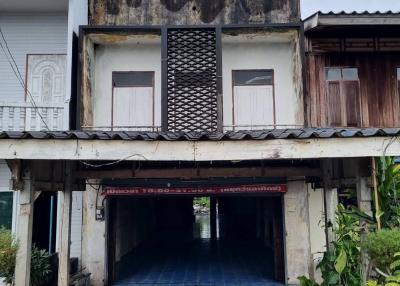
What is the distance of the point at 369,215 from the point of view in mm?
6363

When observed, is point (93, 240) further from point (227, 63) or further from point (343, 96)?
point (343, 96)

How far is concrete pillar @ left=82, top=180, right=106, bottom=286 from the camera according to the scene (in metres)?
10.8

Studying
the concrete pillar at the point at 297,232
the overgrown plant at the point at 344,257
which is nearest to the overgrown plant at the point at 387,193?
the overgrown plant at the point at 344,257

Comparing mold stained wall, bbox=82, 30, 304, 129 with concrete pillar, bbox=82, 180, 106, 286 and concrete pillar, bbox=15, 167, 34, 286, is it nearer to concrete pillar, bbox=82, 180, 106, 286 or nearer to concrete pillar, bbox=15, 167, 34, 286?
concrete pillar, bbox=82, 180, 106, 286

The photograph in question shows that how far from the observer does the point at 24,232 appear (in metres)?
6.50

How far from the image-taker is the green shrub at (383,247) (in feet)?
17.8

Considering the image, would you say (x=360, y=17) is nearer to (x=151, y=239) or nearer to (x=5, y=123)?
(x=5, y=123)

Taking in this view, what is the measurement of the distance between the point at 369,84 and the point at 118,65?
668 cm

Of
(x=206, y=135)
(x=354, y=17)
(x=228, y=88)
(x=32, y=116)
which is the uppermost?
(x=354, y=17)

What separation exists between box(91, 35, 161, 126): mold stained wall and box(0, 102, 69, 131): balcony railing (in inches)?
50.3

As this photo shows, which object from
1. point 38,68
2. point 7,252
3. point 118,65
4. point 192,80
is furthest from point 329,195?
point 38,68

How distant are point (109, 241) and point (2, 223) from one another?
8.87 ft

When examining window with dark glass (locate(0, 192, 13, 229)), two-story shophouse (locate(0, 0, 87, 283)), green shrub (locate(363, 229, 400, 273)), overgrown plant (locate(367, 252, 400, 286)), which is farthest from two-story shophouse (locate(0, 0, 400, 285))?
overgrown plant (locate(367, 252, 400, 286))

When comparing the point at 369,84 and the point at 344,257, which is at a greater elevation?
the point at 369,84
